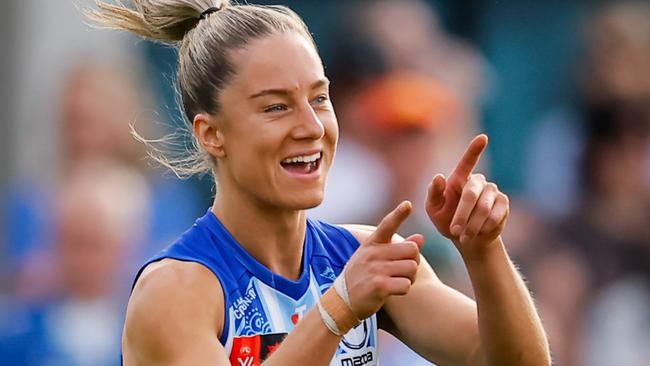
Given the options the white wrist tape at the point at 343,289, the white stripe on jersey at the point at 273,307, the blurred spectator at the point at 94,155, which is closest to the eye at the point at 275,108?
the white stripe on jersey at the point at 273,307

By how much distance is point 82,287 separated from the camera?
7375 millimetres

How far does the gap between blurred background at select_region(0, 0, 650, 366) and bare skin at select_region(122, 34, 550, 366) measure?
2.10 meters

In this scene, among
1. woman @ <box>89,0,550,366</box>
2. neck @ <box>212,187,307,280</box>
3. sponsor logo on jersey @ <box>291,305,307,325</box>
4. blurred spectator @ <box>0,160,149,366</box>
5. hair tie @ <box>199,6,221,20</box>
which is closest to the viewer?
woman @ <box>89,0,550,366</box>

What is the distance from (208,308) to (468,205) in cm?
84

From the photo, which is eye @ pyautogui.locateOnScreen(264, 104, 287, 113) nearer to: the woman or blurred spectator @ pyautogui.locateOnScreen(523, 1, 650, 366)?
the woman

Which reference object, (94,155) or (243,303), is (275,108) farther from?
(94,155)

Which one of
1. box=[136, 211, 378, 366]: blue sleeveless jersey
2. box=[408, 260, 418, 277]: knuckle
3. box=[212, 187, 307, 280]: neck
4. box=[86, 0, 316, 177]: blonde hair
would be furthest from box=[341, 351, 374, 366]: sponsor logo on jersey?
box=[86, 0, 316, 177]: blonde hair

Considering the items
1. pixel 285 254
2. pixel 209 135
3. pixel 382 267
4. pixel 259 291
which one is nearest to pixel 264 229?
pixel 285 254

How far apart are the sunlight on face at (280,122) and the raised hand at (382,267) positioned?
17.9 inches

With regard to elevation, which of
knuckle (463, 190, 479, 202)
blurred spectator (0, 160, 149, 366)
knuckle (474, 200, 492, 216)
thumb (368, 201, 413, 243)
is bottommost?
blurred spectator (0, 160, 149, 366)

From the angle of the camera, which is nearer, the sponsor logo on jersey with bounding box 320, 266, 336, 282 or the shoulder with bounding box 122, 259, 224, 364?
the shoulder with bounding box 122, 259, 224, 364

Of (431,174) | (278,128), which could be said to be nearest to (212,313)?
(278,128)

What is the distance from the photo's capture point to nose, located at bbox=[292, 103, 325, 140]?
4.72 m

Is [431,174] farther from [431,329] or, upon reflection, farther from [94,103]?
[431,329]
